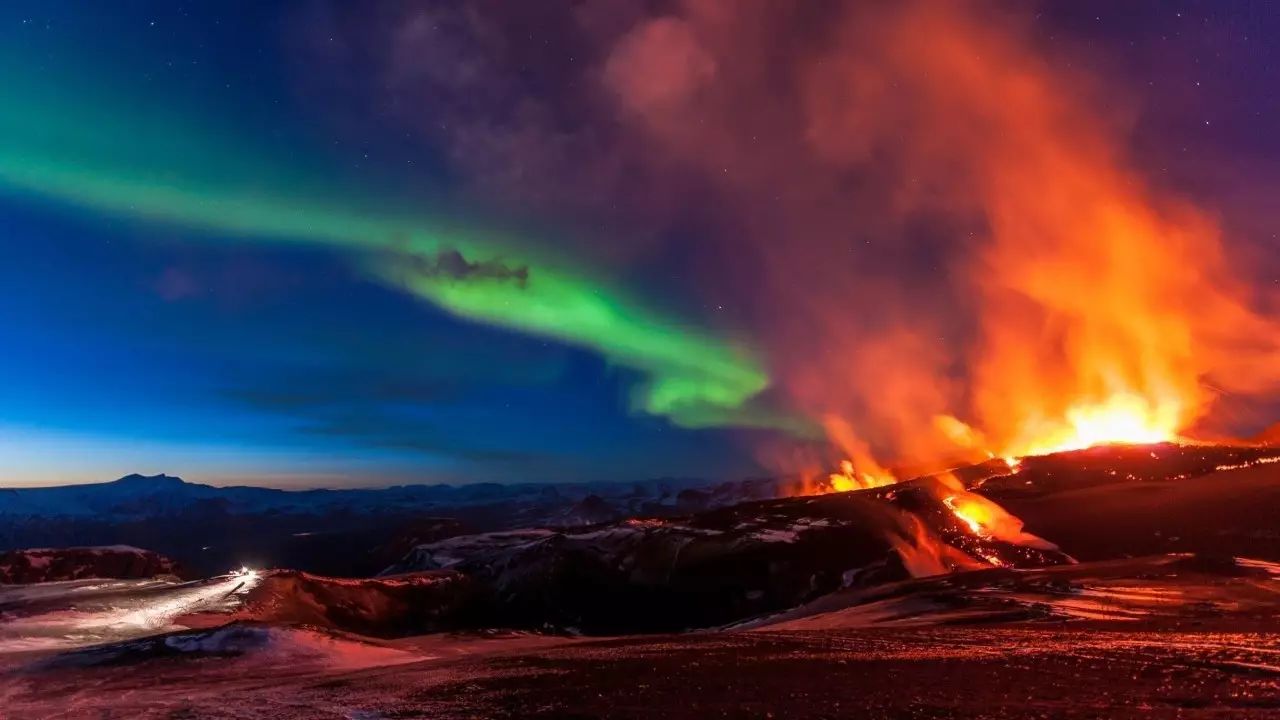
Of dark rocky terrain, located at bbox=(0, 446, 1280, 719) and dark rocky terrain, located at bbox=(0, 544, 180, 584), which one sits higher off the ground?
dark rocky terrain, located at bbox=(0, 446, 1280, 719)

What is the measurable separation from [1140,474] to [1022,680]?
265ft

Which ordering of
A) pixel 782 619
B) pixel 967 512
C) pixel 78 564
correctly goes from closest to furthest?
pixel 782 619 < pixel 967 512 < pixel 78 564

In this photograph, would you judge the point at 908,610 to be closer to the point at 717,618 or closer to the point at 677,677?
the point at 677,677

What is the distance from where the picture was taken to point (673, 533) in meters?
73.7

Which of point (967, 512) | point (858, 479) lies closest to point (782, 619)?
point (967, 512)

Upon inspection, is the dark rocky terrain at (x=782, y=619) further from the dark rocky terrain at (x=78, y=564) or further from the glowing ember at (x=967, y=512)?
the dark rocky terrain at (x=78, y=564)

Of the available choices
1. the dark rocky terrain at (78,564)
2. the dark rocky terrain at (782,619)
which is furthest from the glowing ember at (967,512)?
the dark rocky terrain at (78,564)

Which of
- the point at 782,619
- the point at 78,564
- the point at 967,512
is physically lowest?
the point at 78,564

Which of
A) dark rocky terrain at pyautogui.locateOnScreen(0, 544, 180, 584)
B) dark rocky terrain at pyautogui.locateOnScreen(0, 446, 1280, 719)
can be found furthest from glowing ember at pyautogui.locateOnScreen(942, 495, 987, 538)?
dark rocky terrain at pyautogui.locateOnScreen(0, 544, 180, 584)

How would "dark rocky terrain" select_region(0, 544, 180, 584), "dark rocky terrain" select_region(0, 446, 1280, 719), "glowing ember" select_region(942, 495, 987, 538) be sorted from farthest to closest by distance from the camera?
1. "dark rocky terrain" select_region(0, 544, 180, 584)
2. "glowing ember" select_region(942, 495, 987, 538)
3. "dark rocky terrain" select_region(0, 446, 1280, 719)

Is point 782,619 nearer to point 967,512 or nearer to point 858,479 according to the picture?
point 967,512

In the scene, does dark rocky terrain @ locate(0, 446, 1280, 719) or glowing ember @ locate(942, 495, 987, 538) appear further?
glowing ember @ locate(942, 495, 987, 538)

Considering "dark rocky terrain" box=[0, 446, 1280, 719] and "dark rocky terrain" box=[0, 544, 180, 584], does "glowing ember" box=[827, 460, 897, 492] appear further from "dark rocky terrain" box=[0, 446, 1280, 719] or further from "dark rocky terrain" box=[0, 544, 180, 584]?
"dark rocky terrain" box=[0, 544, 180, 584]

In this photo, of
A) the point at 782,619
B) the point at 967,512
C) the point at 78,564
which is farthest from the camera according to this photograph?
the point at 78,564
